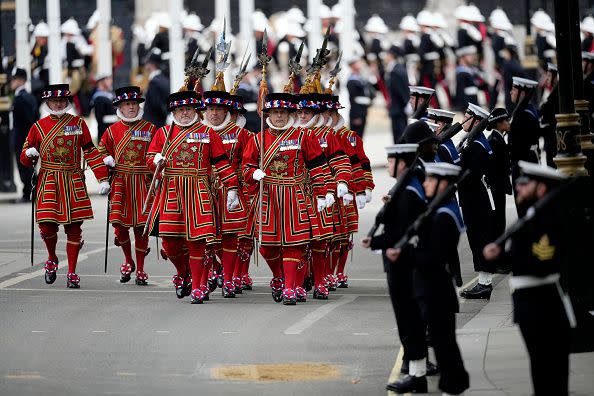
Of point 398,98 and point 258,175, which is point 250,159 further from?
point 398,98

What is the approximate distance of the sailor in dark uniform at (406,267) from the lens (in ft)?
37.4

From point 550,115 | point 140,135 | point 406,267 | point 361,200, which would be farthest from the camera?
point 550,115

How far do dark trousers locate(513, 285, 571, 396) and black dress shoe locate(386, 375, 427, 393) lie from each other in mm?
1816

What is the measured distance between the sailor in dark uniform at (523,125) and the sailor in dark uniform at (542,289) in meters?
7.75

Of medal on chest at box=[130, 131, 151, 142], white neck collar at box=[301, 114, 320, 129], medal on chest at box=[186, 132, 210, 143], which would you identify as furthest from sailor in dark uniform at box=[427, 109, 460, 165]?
medal on chest at box=[130, 131, 151, 142]

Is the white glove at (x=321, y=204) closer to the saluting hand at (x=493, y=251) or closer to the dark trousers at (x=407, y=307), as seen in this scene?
the dark trousers at (x=407, y=307)

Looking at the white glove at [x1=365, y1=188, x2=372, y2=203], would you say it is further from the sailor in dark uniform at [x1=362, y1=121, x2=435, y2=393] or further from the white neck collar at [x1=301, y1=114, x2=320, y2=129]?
the sailor in dark uniform at [x1=362, y1=121, x2=435, y2=393]

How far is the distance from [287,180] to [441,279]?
5.01m

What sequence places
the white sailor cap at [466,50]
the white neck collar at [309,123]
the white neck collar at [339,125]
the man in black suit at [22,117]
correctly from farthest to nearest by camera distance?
the white sailor cap at [466,50]
the man in black suit at [22,117]
the white neck collar at [339,125]
the white neck collar at [309,123]

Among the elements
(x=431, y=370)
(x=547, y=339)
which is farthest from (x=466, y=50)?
(x=547, y=339)

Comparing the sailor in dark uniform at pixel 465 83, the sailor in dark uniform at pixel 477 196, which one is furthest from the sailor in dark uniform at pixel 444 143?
the sailor in dark uniform at pixel 465 83

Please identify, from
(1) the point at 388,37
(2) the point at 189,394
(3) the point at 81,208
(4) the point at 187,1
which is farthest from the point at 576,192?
(4) the point at 187,1

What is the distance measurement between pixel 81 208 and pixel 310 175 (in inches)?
101

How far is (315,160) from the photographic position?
15.8m
